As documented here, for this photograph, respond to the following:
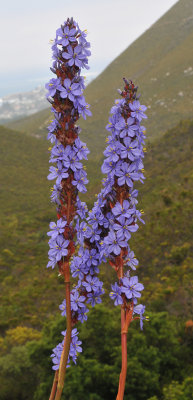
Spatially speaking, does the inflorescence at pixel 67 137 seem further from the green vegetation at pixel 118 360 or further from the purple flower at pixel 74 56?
the green vegetation at pixel 118 360

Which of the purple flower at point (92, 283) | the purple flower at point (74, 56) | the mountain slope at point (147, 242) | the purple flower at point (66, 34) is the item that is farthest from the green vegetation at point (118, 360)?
the purple flower at point (66, 34)

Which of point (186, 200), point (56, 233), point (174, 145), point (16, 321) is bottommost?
point (56, 233)

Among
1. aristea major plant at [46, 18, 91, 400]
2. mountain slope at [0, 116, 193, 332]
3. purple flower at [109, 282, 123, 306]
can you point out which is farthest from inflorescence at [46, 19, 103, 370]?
mountain slope at [0, 116, 193, 332]

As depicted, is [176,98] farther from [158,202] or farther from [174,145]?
[158,202]

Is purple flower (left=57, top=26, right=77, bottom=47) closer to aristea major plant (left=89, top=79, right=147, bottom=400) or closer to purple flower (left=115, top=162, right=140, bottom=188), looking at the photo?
aristea major plant (left=89, top=79, right=147, bottom=400)

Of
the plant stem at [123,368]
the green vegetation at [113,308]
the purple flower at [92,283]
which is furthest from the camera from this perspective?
the green vegetation at [113,308]

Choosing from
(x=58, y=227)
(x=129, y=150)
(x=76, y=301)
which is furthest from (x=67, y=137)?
(x=76, y=301)

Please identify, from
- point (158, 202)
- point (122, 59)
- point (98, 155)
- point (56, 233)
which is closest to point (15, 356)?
point (56, 233)
